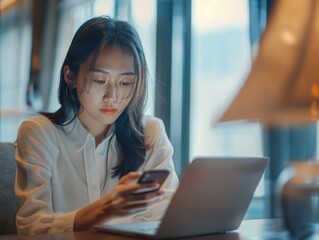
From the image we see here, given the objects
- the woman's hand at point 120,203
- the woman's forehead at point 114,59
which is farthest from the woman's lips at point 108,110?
the woman's hand at point 120,203

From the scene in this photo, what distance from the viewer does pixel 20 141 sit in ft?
4.65

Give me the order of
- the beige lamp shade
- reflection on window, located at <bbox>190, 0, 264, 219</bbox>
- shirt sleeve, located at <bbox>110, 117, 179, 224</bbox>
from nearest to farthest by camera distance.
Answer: the beige lamp shade < shirt sleeve, located at <bbox>110, 117, 179, 224</bbox> < reflection on window, located at <bbox>190, 0, 264, 219</bbox>

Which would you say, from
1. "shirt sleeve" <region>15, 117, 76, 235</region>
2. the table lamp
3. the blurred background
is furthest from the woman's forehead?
the blurred background

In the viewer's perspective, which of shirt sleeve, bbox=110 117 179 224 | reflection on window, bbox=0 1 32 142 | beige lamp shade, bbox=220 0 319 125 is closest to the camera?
beige lamp shade, bbox=220 0 319 125

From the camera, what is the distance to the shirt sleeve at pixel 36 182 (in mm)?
1248

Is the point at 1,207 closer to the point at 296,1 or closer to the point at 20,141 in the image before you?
the point at 20,141

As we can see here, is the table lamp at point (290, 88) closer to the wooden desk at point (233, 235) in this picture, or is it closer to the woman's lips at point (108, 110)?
the wooden desk at point (233, 235)

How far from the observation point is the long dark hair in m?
1.46

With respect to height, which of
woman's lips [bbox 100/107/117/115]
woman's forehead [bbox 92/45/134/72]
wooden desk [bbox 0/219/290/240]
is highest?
woman's forehead [bbox 92/45/134/72]

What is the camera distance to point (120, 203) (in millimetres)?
1105

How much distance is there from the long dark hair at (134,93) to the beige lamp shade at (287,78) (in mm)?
593

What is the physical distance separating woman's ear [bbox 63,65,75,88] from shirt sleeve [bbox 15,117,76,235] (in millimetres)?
120

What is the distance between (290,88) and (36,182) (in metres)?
0.71

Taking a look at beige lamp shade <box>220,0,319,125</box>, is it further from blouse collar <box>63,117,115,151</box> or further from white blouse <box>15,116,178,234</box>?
blouse collar <box>63,117,115,151</box>
